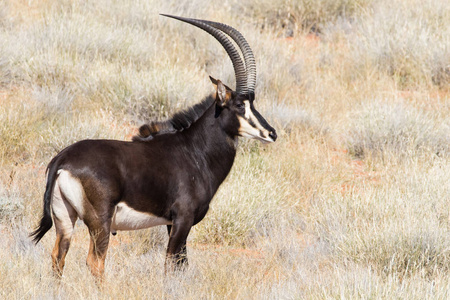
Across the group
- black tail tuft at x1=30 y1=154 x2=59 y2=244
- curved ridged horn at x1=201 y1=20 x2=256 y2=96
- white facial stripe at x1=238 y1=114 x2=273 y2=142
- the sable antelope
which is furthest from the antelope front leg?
curved ridged horn at x1=201 y1=20 x2=256 y2=96

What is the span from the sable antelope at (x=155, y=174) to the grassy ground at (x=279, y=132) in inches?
15.3

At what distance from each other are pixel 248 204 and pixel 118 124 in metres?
3.35

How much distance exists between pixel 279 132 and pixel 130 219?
5000mm

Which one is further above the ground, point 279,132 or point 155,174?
point 155,174

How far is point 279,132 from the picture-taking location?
9.52 meters

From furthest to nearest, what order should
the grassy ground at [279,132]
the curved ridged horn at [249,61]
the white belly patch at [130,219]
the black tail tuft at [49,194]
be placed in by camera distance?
the curved ridged horn at [249,61] < the grassy ground at [279,132] < the white belly patch at [130,219] < the black tail tuft at [49,194]

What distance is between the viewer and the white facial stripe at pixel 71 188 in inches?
179

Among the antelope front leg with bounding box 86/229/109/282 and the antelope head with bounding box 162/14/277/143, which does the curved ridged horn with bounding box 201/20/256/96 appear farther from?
the antelope front leg with bounding box 86/229/109/282

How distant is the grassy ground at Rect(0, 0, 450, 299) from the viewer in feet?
16.5

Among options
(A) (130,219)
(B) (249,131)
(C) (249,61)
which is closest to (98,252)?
(A) (130,219)

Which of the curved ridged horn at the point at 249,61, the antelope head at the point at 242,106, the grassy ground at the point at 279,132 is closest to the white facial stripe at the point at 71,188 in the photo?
the grassy ground at the point at 279,132

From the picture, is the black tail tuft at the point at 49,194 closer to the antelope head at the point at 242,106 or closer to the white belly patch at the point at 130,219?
the white belly patch at the point at 130,219

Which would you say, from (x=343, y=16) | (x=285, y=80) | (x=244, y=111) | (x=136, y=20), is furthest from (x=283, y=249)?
(x=343, y=16)

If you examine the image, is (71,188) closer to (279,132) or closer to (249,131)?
(249,131)
